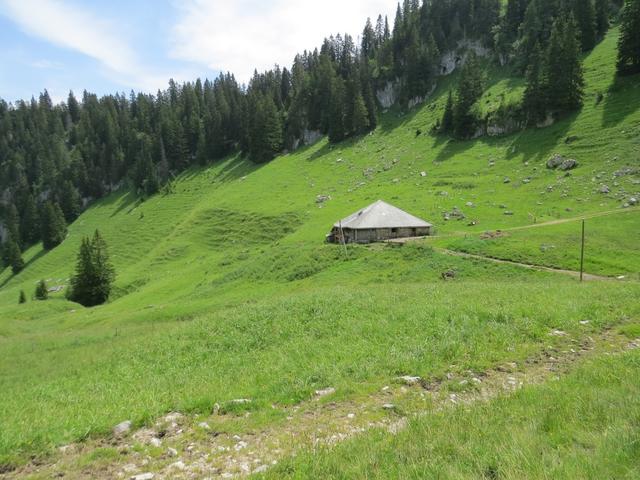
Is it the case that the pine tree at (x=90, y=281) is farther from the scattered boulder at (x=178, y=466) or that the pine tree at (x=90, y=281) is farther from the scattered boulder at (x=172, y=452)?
the scattered boulder at (x=178, y=466)

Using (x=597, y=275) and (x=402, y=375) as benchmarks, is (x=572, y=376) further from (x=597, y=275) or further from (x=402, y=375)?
(x=597, y=275)

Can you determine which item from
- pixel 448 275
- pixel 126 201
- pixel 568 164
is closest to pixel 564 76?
pixel 568 164

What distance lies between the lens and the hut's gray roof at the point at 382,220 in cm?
4956

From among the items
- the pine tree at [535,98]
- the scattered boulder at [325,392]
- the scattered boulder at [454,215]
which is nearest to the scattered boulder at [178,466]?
the scattered boulder at [325,392]

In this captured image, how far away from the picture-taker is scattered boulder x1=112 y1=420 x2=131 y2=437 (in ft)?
31.8

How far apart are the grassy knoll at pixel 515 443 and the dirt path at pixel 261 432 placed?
0.96 metres

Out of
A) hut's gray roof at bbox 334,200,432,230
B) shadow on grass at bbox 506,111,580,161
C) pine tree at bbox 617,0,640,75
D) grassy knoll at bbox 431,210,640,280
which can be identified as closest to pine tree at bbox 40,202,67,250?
hut's gray roof at bbox 334,200,432,230

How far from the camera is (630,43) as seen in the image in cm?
6956

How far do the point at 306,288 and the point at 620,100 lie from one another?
6832 cm

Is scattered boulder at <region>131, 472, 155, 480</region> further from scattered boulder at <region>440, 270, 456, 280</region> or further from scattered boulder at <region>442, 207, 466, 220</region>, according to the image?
scattered boulder at <region>442, 207, 466, 220</region>

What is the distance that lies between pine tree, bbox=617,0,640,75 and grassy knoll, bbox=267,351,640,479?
8735cm

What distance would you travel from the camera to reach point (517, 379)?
10.4 meters

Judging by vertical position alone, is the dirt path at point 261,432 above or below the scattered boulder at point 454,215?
below

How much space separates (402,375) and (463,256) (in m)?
29.1
